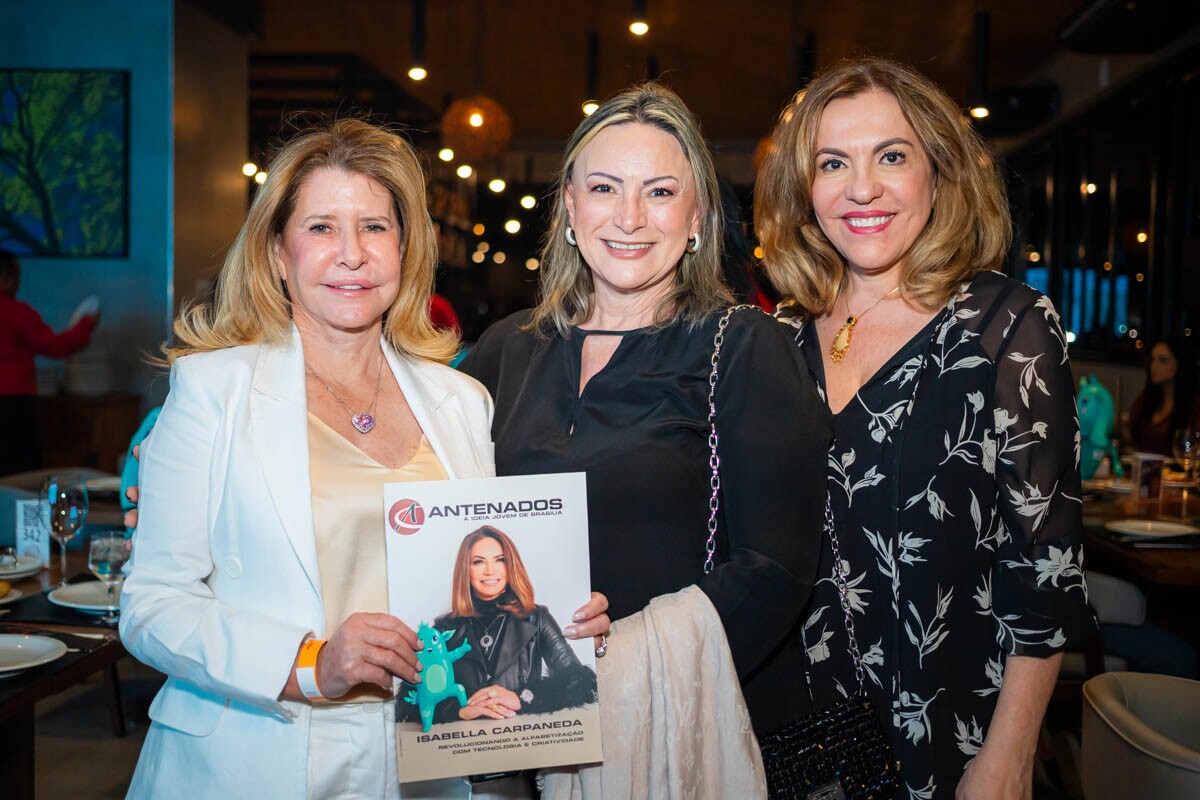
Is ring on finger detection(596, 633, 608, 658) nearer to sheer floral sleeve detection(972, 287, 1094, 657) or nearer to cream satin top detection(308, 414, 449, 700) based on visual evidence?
cream satin top detection(308, 414, 449, 700)

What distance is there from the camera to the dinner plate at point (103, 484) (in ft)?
14.0

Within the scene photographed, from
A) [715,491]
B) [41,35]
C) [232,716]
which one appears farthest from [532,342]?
[41,35]

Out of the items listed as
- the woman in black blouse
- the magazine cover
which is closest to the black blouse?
the woman in black blouse

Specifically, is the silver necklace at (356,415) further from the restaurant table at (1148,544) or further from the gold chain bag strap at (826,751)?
the restaurant table at (1148,544)

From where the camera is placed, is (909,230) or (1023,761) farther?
(909,230)

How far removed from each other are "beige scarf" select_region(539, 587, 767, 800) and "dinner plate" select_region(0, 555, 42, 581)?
207 cm

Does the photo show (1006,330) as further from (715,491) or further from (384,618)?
(384,618)

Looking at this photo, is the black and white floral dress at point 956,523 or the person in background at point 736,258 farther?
the person in background at point 736,258

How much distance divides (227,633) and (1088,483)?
432cm

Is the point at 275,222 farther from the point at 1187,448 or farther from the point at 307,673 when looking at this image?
the point at 1187,448

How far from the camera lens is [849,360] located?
1.99 metres

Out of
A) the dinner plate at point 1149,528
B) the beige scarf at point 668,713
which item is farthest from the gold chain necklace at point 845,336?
the dinner plate at point 1149,528

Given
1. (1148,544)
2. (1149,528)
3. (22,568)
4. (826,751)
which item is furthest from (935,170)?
(22,568)

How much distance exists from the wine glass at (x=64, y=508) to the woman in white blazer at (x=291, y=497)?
4.68 ft
